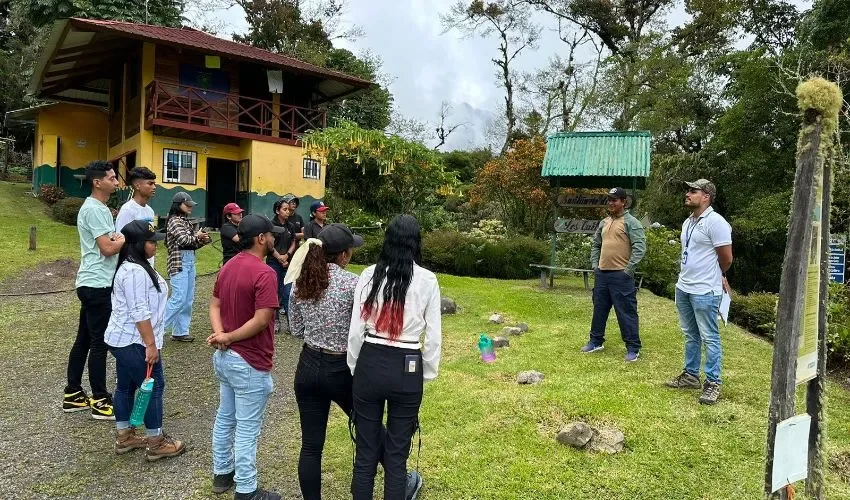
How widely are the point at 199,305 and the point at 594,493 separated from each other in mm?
7207

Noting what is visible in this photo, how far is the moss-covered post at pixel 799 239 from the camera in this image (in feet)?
7.22

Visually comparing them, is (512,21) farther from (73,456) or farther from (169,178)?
(73,456)

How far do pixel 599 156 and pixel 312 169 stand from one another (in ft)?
37.3

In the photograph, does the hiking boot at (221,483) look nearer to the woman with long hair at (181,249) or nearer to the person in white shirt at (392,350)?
the person in white shirt at (392,350)

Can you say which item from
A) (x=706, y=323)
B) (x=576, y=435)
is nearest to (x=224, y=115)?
(x=706, y=323)

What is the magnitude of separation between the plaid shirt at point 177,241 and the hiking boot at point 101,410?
1.88 m

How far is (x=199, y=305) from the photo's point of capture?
873cm

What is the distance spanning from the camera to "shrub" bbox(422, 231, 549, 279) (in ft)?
46.4

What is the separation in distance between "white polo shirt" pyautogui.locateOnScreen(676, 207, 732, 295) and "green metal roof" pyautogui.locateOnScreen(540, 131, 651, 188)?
602 centimetres

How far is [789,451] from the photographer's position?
2.22 metres

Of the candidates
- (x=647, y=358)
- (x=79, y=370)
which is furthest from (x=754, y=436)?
(x=79, y=370)

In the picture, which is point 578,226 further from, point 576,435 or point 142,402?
point 142,402

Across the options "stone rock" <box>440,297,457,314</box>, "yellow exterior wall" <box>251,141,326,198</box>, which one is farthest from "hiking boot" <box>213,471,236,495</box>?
"yellow exterior wall" <box>251,141,326,198</box>

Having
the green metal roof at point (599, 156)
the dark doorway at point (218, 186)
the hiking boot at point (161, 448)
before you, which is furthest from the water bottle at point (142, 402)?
the dark doorway at point (218, 186)
